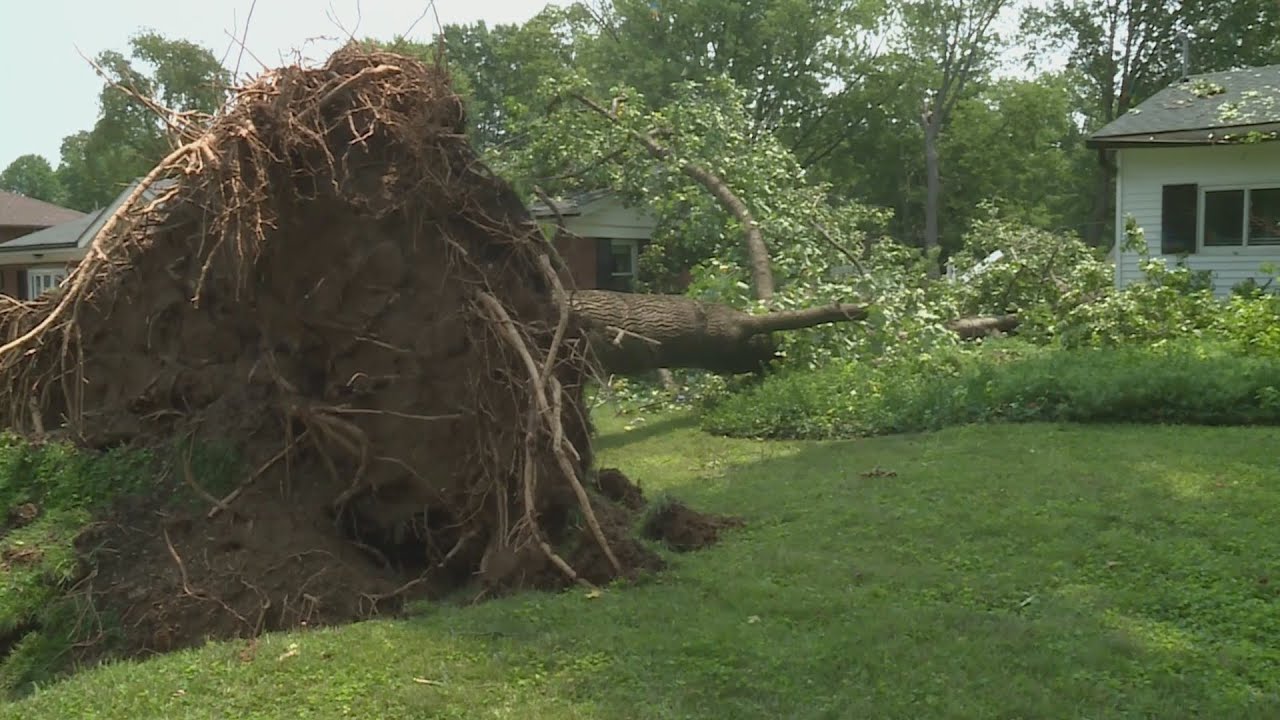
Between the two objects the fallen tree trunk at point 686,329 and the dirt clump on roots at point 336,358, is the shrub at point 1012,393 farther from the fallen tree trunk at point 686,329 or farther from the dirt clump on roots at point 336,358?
the dirt clump on roots at point 336,358

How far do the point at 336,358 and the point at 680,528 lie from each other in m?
2.24

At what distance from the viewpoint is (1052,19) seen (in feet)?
144

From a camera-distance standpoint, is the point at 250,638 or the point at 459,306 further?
the point at 459,306

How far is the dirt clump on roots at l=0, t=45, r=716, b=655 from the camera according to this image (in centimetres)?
611

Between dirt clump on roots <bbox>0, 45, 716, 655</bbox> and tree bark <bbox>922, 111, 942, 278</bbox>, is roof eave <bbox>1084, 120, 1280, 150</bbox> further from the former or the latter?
tree bark <bbox>922, 111, 942, 278</bbox>

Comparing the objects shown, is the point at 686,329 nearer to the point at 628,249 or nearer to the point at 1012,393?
the point at 1012,393

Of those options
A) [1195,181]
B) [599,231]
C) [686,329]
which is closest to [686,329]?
[686,329]

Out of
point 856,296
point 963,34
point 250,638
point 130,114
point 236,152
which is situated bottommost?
point 250,638

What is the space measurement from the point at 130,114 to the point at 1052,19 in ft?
110

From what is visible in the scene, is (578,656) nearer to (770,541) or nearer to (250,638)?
(250,638)

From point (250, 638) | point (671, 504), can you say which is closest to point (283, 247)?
point (250, 638)

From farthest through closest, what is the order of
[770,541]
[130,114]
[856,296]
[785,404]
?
[130,114] → [856,296] → [785,404] → [770,541]

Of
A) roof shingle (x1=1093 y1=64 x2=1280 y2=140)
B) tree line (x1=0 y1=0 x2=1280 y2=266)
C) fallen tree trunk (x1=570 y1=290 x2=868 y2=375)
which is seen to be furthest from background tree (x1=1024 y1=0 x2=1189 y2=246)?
fallen tree trunk (x1=570 y1=290 x2=868 y2=375)

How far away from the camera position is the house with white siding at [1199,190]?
19.5 meters
